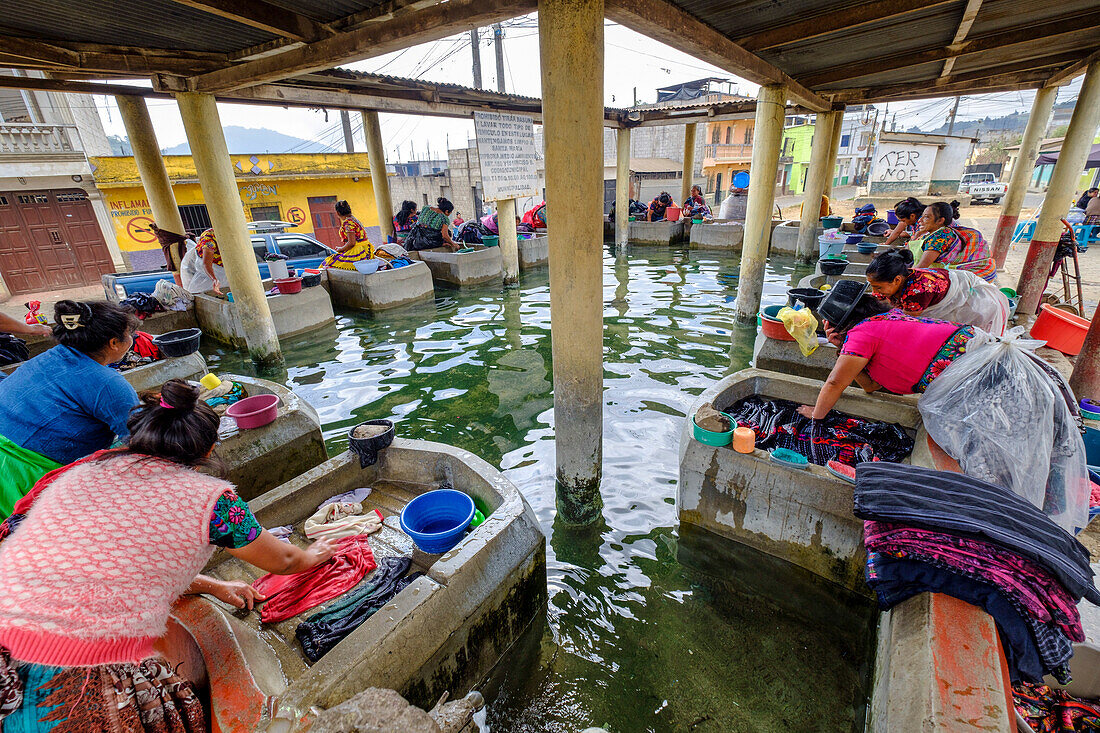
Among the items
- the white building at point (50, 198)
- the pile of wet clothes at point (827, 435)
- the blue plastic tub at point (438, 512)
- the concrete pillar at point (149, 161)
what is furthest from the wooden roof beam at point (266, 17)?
the white building at point (50, 198)

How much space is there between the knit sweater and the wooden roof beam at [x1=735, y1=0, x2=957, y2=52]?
6.38 metres

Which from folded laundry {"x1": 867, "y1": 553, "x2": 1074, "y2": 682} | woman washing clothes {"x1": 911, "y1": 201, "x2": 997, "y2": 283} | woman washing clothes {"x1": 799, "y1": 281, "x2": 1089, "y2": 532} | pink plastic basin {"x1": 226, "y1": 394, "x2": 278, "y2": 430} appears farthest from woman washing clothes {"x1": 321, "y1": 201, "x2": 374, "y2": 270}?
folded laundry {"x1": 867, "y1": 553, "x2": 1074, "y2": 682}

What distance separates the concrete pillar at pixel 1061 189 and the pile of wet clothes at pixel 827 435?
6.62 meters

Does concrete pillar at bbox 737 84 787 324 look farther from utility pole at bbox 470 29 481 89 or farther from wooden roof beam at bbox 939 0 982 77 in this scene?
utility pole at bbox 470 29 481 89

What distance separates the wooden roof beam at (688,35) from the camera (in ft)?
11.5

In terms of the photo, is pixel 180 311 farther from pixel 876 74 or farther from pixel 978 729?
pixel 876 74

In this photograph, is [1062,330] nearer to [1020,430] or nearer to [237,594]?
[1020,430]

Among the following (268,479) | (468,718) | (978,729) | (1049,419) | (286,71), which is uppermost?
(286,71)

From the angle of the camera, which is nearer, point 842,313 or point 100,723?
point 100,723

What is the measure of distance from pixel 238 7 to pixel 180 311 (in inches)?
243

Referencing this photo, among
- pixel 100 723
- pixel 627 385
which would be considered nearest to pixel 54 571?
pixel 100 723

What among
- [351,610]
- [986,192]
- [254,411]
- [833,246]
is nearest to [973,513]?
[351,610]

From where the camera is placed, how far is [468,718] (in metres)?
1.76

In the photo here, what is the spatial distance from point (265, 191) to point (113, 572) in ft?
65.9
